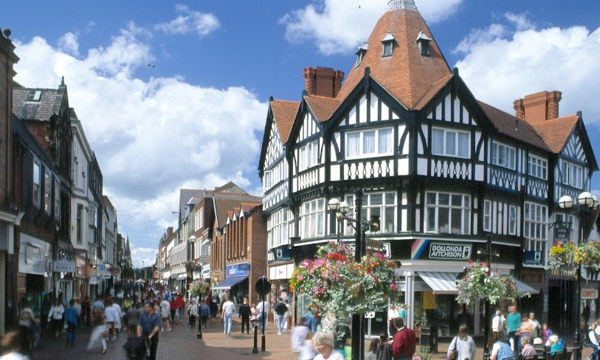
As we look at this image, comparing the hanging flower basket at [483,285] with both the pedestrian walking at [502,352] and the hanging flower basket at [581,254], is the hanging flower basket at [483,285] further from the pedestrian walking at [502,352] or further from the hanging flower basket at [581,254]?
the pedestrian walking at [502,352]

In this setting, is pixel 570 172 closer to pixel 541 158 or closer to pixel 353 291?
pixel 541 158

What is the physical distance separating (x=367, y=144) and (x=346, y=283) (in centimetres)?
1641

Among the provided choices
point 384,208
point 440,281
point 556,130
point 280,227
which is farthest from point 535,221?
point 280,227

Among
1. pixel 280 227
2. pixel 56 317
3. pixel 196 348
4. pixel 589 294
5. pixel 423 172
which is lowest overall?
pixel 196 348

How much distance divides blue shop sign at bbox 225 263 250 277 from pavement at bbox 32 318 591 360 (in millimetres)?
14100

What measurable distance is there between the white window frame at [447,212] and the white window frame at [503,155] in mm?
2609

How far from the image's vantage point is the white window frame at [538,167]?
35.3 m

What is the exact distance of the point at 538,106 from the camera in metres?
41.8

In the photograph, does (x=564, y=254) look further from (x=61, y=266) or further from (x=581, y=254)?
(x=61, y=266)

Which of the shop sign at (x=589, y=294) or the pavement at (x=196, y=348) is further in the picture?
the shop sign at (x=589, y=294)

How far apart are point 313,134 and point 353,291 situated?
1915cm

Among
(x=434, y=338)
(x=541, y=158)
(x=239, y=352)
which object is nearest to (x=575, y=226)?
(x=541, y=158)

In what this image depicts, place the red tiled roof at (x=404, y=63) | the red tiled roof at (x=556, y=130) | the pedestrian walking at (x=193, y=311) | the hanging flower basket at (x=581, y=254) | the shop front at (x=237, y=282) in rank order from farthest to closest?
the shop front at (x=237, y=282), the red tiled roof at (x=556, y=130), the pedestrian walking at (x=193, y=311), the red tiled roof at (x=404, y=63), the hanging flower basket at (x=581, y=254)

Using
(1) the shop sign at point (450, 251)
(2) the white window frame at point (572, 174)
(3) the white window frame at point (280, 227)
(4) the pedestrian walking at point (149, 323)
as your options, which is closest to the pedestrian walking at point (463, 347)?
(4) the pedestrian walking at point (149, 323)
